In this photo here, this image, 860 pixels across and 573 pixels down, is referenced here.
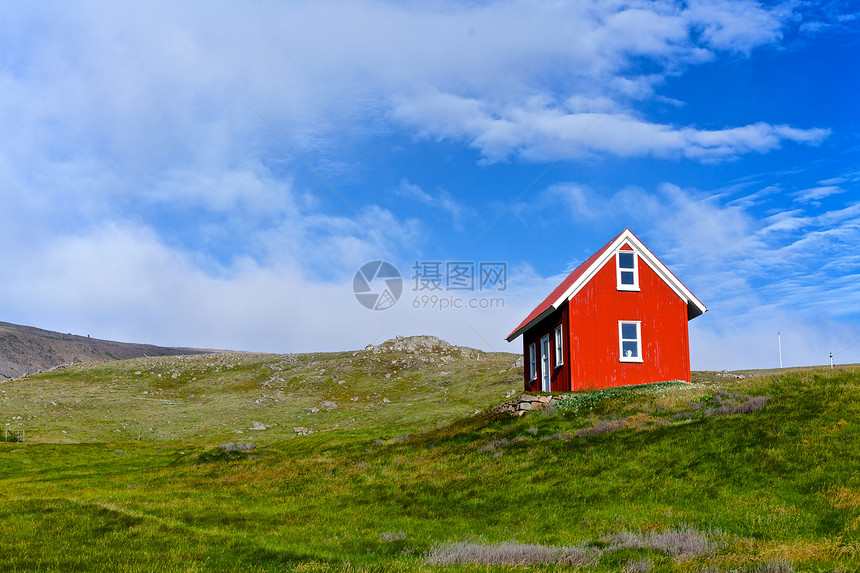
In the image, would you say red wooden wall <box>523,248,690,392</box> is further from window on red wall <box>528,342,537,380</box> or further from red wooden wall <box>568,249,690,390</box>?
window on red wall <box>528,342,537,380</box>

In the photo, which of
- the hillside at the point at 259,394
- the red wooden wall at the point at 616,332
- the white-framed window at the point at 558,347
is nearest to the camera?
the red wooden wall at the point at 616,332

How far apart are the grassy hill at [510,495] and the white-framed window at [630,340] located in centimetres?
390

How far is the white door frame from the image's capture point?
3972 cm

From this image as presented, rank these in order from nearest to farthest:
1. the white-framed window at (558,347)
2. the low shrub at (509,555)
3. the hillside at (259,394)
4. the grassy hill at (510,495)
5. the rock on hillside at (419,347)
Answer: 1. the low shrub at (509,555)
2. the grassy hill at (510,495)
3. the white-framed window at (558,347)
4. the hillside at (259,394)
5. the rock on hillside at (419,347)

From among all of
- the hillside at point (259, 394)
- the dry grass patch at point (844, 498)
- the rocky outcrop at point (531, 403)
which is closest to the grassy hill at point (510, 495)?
the dry grass patch at point (844, 498)

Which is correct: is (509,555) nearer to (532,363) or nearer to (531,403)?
(531,403)

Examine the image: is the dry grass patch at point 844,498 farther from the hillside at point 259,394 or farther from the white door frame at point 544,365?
the hillside at point 259,394

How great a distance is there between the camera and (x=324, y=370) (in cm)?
9881

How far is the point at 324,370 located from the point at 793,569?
304 ft

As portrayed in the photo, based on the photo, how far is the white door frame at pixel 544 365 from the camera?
39719 mm

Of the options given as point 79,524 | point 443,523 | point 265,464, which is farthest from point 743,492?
point 265,464

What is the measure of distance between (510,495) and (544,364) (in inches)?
865

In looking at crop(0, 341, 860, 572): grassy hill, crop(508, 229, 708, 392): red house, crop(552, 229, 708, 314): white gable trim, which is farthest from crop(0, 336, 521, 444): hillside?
crop(552, 229, 708, 314): white gable trim

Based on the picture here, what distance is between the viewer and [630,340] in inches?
1417
